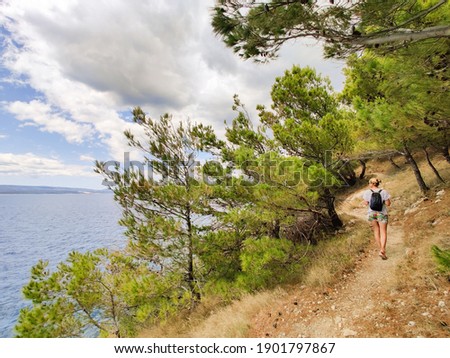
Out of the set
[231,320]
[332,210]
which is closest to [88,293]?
[231,320]

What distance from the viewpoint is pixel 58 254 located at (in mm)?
35719

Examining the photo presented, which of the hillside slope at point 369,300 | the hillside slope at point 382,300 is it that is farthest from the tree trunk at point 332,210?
the hillside slope at point 382,300

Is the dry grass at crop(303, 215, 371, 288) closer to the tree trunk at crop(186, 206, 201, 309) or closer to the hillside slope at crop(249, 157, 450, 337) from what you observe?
the hillside slope at crop(249, 157, 450, 337)

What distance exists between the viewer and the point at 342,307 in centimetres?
509

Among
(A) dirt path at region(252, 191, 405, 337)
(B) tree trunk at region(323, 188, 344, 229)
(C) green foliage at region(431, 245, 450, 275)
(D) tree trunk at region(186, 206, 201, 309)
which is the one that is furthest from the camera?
(B) tree trunk at region(323, 188, 344, 229)

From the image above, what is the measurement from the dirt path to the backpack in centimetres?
140

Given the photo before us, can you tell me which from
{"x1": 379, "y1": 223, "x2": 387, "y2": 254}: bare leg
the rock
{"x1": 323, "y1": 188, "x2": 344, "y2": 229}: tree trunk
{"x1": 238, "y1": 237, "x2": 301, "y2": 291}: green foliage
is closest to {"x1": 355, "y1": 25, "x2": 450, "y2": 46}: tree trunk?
{"x1": 379, "y1": 223, "x2": 387, "y2": 254}: bare leg

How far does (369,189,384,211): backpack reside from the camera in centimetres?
614

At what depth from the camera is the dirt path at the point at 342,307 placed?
4406mm

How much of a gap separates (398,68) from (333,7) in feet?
7.78

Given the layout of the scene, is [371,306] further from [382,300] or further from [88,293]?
[88,293]

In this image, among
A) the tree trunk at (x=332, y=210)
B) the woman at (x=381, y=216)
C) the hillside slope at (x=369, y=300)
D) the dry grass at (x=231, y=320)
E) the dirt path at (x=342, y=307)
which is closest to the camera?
the hillside slope at (x=369, y=300)

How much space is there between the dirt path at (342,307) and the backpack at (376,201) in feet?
4.58

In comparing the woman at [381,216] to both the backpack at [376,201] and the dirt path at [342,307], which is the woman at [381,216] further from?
the dirt path at [342,307]
